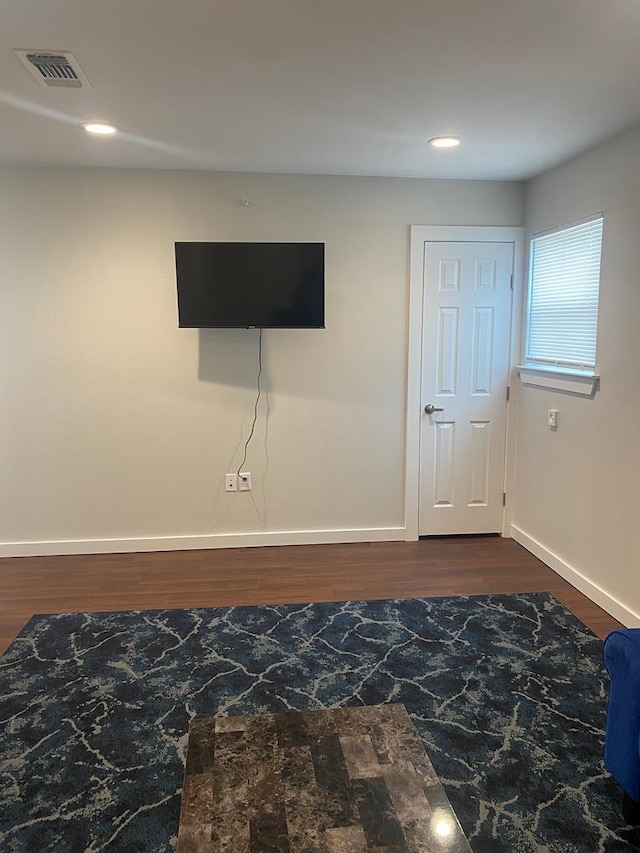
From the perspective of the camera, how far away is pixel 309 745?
70.6 inches

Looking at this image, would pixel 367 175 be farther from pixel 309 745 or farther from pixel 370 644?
pixel 309 745

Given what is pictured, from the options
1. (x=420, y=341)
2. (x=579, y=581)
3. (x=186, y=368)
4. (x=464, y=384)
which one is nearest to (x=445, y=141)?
(x=420, y=341)

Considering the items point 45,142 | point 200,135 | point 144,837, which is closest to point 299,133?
point 200,135

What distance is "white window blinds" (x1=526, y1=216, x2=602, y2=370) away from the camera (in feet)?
11.3

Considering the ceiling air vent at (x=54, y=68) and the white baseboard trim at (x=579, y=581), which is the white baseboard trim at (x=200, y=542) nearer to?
the white baseboard trim at (x=579, y=581)

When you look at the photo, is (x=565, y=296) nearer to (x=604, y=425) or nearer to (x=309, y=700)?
(x=604, y=425)

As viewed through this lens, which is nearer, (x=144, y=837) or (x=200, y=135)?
(x=144, y=837)

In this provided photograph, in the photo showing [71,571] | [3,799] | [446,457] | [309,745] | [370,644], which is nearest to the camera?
[309,745]

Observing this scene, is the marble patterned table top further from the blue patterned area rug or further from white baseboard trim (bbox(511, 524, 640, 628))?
white baseboard trim (bbox(511, 524, 640, 628))

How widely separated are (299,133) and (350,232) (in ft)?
3.56

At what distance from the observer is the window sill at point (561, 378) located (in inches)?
134

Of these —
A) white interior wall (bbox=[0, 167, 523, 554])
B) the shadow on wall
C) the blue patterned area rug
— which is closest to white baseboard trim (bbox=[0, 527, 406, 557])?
white interior wall (bbox=[0, 167, 523, 554])

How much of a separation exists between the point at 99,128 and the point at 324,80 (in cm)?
126

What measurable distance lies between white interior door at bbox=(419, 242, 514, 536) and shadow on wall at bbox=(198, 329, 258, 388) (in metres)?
1.18
